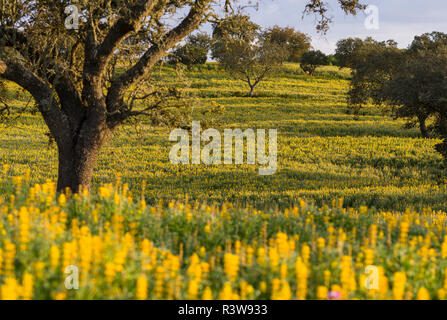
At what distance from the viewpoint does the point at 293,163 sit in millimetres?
27109

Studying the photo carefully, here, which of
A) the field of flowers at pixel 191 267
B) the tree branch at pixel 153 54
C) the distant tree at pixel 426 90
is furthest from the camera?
the distant tree at pixel 426 90

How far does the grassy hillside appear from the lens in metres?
19.0

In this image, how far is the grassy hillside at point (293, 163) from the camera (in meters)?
19.0

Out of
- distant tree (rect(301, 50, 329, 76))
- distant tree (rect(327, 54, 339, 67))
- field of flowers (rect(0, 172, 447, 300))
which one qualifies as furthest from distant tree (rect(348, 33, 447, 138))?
distant tree (rect(327, 54, 339, 67))

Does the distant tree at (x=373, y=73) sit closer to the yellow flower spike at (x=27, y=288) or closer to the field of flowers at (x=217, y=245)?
the field of flowers at (x=217, y=245)

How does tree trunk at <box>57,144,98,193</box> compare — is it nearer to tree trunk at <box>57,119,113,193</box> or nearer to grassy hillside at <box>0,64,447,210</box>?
tree trunk at <box>57,119,113,193</box>

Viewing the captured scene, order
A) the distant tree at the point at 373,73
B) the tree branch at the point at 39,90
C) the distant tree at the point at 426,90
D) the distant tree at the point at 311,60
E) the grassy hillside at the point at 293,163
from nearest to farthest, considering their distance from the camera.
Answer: the tree branch at the point at 39,90 → the grassy hillside at the point at 293,163 → the distant tree at the point at 426,90 → the distant tree at the point at 373,73 → the distant tree at the point at 311,60

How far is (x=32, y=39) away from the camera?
11.1 meters

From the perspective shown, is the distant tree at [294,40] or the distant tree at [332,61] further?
the distant tree at [332,61]

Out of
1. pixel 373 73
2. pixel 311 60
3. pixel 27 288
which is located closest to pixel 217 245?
pixel 27 288

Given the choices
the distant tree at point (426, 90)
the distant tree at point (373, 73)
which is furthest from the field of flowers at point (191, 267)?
the distant tree at point (373, 73)

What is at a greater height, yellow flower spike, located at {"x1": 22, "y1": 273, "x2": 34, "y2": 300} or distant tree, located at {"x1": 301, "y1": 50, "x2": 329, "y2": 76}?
distant tree, located at {"x1": 301, "y1": 50, "x2": 329, "y2": 76}
